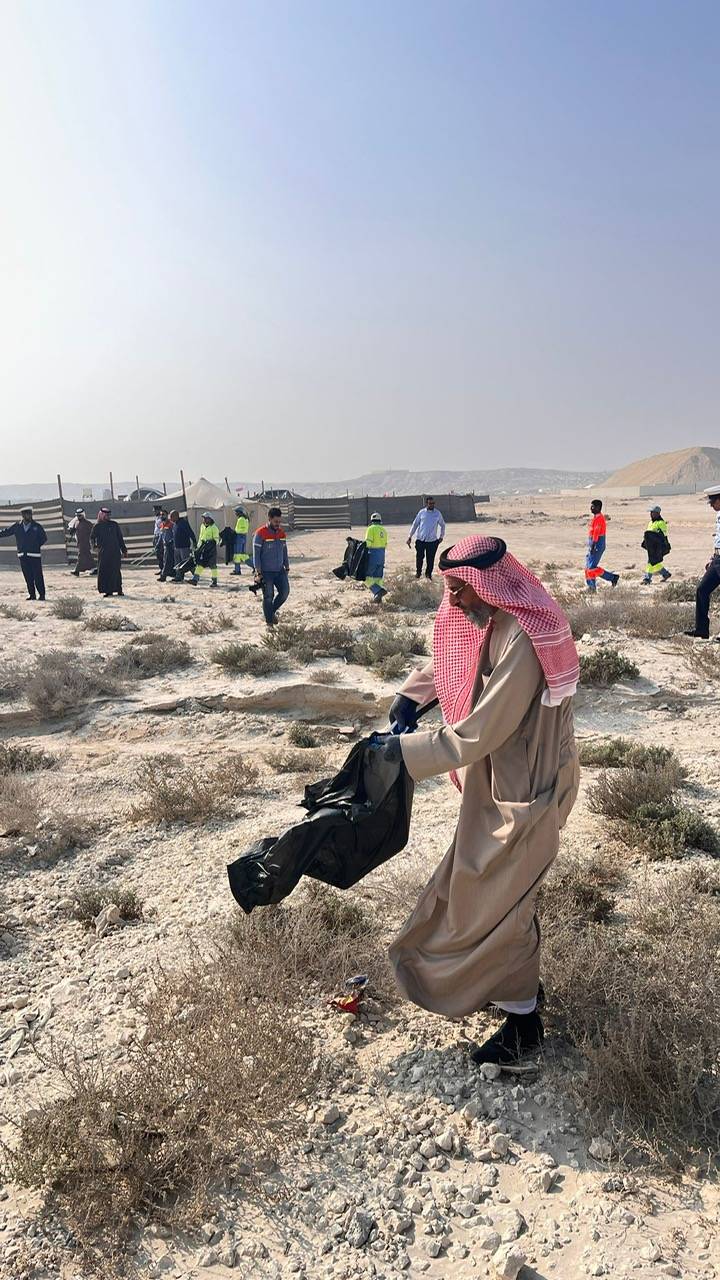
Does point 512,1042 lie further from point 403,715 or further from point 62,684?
point 62,684

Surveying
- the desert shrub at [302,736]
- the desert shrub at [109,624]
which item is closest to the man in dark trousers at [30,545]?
the desert shrub at [109,624]

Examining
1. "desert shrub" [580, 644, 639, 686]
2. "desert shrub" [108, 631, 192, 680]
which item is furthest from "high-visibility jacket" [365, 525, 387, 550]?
"desert shrub" [580, 644, 639, 686]

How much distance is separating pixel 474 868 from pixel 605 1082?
2.42 feet

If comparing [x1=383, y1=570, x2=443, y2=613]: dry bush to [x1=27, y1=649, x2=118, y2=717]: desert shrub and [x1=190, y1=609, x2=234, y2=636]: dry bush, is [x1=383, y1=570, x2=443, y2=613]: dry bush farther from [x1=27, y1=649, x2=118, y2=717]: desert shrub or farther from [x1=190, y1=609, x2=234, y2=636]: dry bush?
[x1=27, y1=649, x2=118, y2=717]: desert shrub

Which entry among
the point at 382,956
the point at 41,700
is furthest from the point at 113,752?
the point at 382,956

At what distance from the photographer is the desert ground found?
214cm

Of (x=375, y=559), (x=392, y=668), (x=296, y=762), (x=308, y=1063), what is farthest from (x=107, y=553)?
(x=308, y=1063)

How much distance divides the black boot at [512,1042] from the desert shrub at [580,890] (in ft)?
2.35

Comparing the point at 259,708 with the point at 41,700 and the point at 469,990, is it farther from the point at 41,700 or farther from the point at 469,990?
the point at 469,990

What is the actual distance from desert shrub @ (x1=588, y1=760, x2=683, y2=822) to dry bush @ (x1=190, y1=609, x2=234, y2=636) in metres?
6.88

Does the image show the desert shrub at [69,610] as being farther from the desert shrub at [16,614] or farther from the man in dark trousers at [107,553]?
the man in dark trousers at [107,553]

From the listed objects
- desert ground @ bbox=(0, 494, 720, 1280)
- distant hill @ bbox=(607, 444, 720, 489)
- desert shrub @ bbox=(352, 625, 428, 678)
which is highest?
distant hill @ bbox=(607, 444, 720, 489)

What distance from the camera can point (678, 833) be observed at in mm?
4223

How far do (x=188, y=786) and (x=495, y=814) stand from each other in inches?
130
